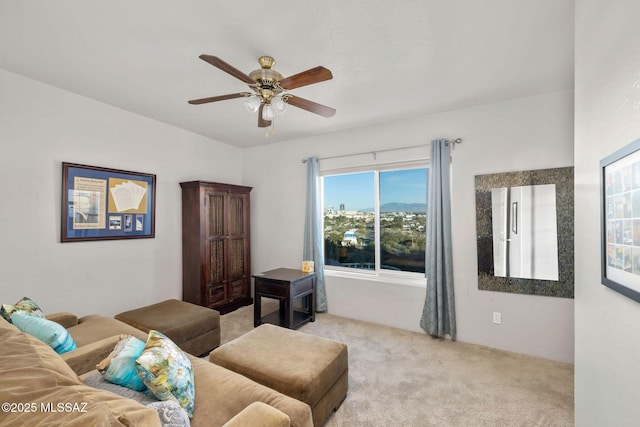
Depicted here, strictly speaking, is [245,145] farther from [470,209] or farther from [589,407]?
[589,407]

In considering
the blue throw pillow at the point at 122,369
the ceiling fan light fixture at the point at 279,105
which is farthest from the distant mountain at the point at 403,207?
the blue throw pillow at the point at 122,369

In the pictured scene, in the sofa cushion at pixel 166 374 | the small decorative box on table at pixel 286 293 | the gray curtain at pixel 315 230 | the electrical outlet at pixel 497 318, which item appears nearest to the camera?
the sofa cushion at pixel 166 374

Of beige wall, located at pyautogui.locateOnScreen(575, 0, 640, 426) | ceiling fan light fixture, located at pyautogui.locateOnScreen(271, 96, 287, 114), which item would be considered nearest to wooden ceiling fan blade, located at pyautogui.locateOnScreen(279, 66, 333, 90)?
ceiling fan light fixture, located at pyautogui.locateOnScreen(271, 96, 287, 114)

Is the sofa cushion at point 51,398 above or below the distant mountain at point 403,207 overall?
below

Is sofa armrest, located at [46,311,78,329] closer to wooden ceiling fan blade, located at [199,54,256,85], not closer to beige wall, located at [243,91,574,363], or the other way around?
wooden ceiling fan blade, located at [199,54,256,85]

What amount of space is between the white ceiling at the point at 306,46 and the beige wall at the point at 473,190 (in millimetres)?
256

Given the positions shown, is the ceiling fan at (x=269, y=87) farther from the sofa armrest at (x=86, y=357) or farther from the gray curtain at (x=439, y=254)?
the sofa armrest at (x=86, y=357)

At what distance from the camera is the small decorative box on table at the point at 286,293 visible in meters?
3.19

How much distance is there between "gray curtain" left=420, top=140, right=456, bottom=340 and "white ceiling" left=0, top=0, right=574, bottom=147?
0.66 m

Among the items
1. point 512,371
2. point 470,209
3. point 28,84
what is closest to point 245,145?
point 28,84

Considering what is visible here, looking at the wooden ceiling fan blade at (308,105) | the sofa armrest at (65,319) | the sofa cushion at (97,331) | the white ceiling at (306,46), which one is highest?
the white ceiling at (306,46)

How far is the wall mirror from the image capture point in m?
2.55

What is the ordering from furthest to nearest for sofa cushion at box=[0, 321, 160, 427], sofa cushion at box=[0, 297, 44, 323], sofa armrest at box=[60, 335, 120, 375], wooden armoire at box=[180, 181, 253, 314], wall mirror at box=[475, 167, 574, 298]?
wooden armoire at box=[180, 181, 253, 314] < wall mirror at box=[475, 167, 574, 298] < sofa cushion at box=[0, 297, 44, 323] < sofa armrest at box=[60, 335, 120, 375] < sofa cushion at box=[0, 321, 160, 427]

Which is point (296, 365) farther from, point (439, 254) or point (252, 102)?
point (439, 254)
